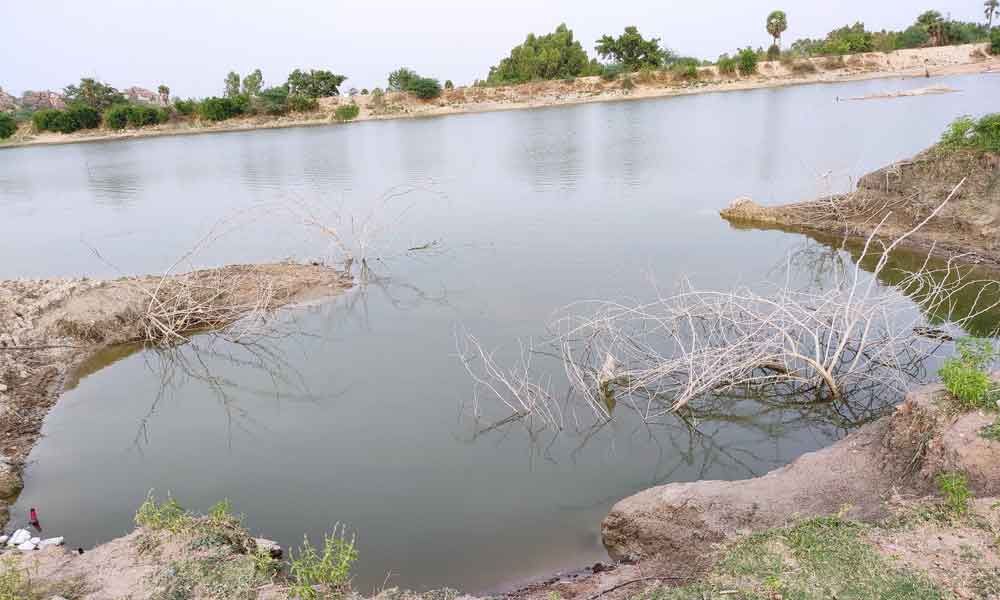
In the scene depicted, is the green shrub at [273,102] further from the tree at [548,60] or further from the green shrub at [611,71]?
the green shrub at [611,71]

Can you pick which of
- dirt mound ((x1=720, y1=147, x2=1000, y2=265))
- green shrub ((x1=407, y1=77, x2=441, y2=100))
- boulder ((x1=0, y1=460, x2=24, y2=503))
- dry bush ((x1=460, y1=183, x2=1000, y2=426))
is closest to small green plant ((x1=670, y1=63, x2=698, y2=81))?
green shrub ((x1=407, y1=77, x2=441, y2=100))

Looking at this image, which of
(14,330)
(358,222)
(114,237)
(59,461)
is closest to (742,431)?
(59,461)

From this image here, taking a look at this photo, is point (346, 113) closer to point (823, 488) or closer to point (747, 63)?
point (747, 63)

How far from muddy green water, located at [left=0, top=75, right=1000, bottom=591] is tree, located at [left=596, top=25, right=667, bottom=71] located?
138 ft

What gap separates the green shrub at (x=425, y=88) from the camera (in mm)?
55750

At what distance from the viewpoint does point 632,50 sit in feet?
213

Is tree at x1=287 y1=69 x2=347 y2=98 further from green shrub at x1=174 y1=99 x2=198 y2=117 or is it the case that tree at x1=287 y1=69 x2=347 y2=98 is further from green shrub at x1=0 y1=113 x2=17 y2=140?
green shrub at x1=0 y1=113 x2=17 y2=140

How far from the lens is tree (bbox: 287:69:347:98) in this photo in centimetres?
5838

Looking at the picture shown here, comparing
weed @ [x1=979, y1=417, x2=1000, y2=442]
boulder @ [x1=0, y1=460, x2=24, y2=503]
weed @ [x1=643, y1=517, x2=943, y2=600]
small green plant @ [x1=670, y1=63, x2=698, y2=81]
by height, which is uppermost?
small green plant @ [x1=670, y1=63, x2=698, y2=81]

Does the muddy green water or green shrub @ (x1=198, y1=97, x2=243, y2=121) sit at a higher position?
green shrub @ (x1=198, y1=97, x2=243, y2=121)

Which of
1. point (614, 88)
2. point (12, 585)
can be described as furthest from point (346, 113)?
point (12, 585)

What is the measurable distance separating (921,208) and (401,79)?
178 ft

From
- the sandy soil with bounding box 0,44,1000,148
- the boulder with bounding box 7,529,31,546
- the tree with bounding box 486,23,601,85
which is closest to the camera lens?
the boulder with bounding box 7,529,31,546

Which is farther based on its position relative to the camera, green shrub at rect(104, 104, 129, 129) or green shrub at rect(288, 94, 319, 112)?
green shrub at rect(288, 94, 319, 112)
